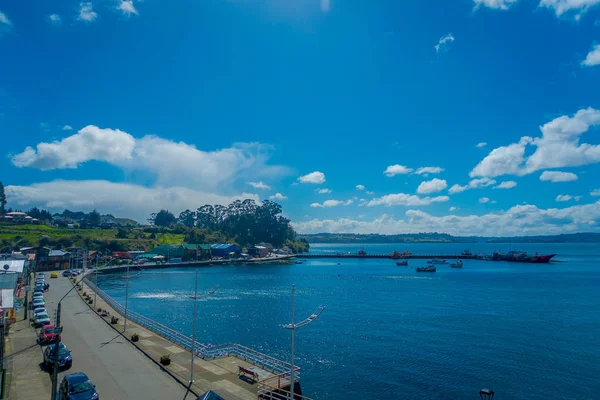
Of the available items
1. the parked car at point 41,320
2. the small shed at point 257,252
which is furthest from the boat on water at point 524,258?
the parked car at point 41,320

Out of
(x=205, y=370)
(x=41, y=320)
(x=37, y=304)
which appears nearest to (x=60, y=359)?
(x=205, y=370)

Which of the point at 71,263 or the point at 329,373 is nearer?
the point at 329,373

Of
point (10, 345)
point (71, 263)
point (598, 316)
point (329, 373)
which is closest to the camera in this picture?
point (10, 345)

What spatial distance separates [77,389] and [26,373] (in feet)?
26.9

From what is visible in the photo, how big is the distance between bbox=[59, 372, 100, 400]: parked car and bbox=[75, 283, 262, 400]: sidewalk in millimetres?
5130

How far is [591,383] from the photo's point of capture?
3180 cm

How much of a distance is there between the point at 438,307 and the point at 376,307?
34.8ft

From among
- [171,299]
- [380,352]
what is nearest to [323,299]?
[171,299]

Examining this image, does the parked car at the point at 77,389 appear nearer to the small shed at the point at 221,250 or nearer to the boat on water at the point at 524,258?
the small shed at the point at 221,250

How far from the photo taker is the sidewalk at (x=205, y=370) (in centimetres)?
2177

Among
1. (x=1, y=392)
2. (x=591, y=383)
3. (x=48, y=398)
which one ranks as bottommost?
(x=591, y=383)

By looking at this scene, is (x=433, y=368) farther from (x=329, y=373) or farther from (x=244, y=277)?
(x=244, y=277)

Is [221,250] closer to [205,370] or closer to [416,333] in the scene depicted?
[416,333]

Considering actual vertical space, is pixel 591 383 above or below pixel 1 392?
below
